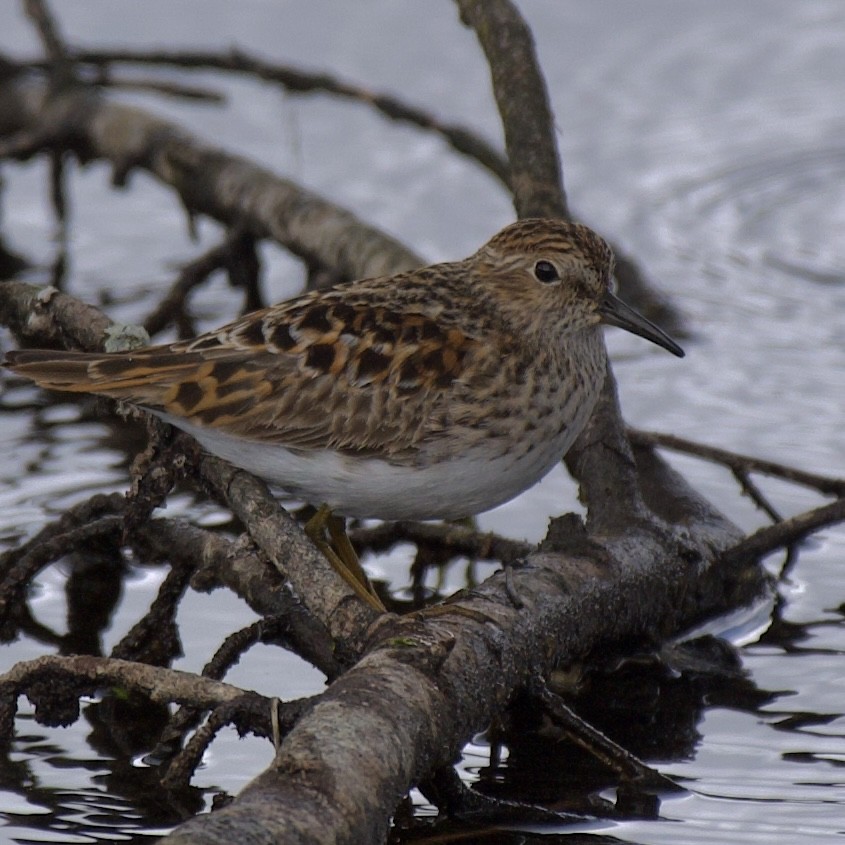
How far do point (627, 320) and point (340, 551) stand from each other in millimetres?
1481

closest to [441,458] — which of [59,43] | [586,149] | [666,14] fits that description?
[59,43]

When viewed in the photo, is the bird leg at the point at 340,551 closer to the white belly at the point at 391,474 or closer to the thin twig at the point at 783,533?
the white belly at the point at 391,474

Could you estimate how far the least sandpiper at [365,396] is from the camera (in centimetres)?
594

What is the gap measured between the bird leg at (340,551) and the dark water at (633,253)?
17.4 inches

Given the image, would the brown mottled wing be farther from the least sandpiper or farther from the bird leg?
the bird leg

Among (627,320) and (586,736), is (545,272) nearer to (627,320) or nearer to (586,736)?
(627,320)

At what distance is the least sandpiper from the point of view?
5.94 meters

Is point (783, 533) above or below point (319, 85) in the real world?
below

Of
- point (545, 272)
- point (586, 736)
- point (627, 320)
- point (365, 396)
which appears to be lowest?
point (586, 736)

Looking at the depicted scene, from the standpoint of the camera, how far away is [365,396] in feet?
19.8

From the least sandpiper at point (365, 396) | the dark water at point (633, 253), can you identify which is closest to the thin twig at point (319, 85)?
the dark water at point (633, 253)

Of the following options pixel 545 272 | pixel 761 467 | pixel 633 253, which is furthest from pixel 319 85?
pixel 761 467

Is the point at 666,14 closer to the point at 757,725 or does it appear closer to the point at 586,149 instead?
the point at 586,149

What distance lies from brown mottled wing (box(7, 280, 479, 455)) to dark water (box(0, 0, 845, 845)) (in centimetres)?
118
